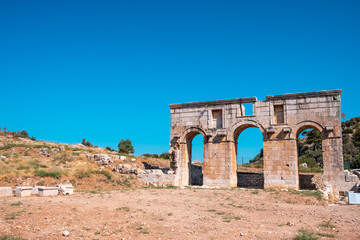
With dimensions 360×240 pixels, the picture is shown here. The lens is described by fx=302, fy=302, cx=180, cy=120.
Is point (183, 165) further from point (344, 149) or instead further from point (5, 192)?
point (344, 149)

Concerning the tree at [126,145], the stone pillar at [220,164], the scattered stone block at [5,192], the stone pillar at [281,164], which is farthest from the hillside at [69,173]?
the tree at [126,145]

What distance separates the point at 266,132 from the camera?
61.5 ft

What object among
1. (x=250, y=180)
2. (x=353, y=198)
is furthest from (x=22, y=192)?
(x=250, y=180)

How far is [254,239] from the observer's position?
6.79m

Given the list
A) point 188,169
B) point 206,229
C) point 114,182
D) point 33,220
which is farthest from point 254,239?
point 188,169

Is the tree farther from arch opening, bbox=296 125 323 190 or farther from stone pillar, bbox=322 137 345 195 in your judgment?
stone pillar, bbox=322 137 345 195

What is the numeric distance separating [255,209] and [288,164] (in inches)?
317

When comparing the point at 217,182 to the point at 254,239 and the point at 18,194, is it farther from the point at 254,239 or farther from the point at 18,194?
the point at 254,239

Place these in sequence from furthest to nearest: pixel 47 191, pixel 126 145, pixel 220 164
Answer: pixel 126 145 < pixel 220 164 < pixel 47 191

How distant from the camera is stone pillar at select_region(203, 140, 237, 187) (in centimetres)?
1922

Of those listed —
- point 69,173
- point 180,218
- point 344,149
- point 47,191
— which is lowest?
point 180,218

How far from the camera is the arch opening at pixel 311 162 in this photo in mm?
19155

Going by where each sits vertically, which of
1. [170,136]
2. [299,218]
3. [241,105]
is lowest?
[299,218]

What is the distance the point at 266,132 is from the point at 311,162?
1703cm
